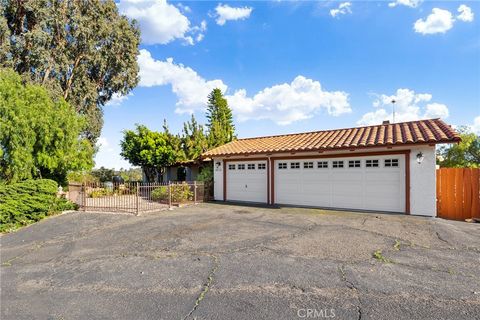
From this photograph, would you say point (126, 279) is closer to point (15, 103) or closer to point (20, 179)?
point (20, 179)

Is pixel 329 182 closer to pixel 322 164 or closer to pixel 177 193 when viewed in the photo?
pixel 322 164

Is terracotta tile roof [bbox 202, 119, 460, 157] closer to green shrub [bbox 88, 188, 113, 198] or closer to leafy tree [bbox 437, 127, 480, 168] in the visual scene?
green shrub [bbox 88, 188, 113, 198]

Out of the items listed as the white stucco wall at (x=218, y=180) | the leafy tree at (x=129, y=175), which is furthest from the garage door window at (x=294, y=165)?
the leafy tree at (x=129, y=175)

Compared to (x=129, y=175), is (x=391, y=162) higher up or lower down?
higher up

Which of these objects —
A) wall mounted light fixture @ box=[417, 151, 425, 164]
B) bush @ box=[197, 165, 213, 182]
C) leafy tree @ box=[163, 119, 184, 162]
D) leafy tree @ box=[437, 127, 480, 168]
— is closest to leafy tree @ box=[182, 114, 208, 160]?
leafy tree @ box=[163, 119, 184, 162]

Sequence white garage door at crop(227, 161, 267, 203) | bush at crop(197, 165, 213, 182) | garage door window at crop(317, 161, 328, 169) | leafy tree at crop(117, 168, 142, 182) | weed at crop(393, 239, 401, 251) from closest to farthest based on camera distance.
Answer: weed at crop(393, 239, 401, 251) → garage door window at crop(317, 161, 328, 169) → white garage door at crop(227, 161, 267, 203) → bush at crop(197, 165, 213, 182) → leafy tree at crop(117, 168, 142, 182)

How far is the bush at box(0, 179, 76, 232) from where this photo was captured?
9.67 metres

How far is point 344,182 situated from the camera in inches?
452

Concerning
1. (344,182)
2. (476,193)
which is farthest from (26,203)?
(476,193)

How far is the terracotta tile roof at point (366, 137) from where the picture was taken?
31.3ft

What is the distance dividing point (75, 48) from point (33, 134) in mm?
12272

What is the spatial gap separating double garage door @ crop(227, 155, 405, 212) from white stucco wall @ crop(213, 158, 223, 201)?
0.73 meters

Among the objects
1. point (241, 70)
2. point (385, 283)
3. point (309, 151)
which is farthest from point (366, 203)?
point (241, 70)

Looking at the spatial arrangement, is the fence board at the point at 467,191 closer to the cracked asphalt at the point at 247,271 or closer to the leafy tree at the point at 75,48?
the cracked asphalt at the point at 247,271
